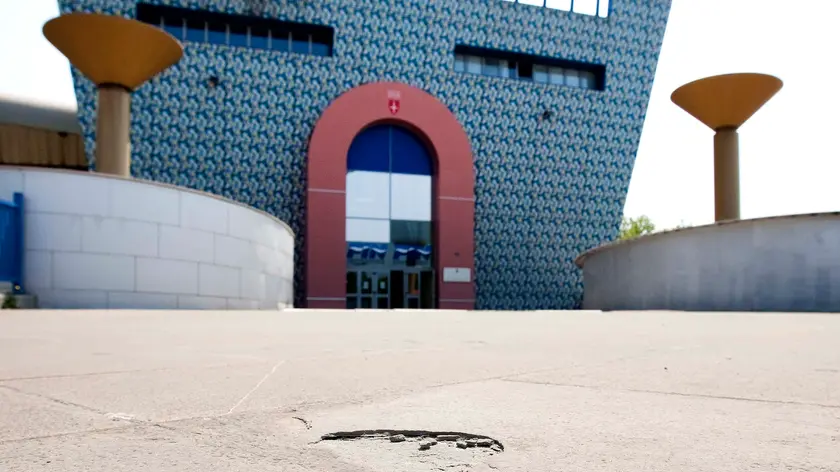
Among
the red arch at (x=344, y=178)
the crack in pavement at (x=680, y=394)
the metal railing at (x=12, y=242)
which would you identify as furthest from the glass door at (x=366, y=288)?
the crack in pavement at (x=680, y=394)

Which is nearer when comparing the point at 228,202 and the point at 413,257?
the point at 228,202

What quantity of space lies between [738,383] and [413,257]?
1054 inches

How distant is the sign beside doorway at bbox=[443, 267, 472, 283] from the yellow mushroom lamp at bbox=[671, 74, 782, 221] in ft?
32.9

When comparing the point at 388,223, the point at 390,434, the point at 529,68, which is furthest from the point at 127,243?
the point at 529,68

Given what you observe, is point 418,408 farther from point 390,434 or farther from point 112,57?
point 112,57

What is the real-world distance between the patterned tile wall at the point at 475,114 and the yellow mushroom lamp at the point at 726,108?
27.3 ft

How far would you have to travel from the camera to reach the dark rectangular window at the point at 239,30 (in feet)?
92.8

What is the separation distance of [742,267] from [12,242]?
51.3ft

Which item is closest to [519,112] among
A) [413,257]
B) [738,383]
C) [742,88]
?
[413,257]

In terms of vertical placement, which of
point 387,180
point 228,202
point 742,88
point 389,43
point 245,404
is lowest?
point 245,404

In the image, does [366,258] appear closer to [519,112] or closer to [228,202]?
[519,112]

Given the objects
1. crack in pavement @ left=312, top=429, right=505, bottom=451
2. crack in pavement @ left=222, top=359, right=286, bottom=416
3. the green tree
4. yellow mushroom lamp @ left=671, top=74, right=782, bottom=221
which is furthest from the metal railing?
the green tree

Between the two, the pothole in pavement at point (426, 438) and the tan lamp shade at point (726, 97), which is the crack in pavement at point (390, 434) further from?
the tan lamp shade at point (726, 97)

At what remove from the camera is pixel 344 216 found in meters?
28.1
